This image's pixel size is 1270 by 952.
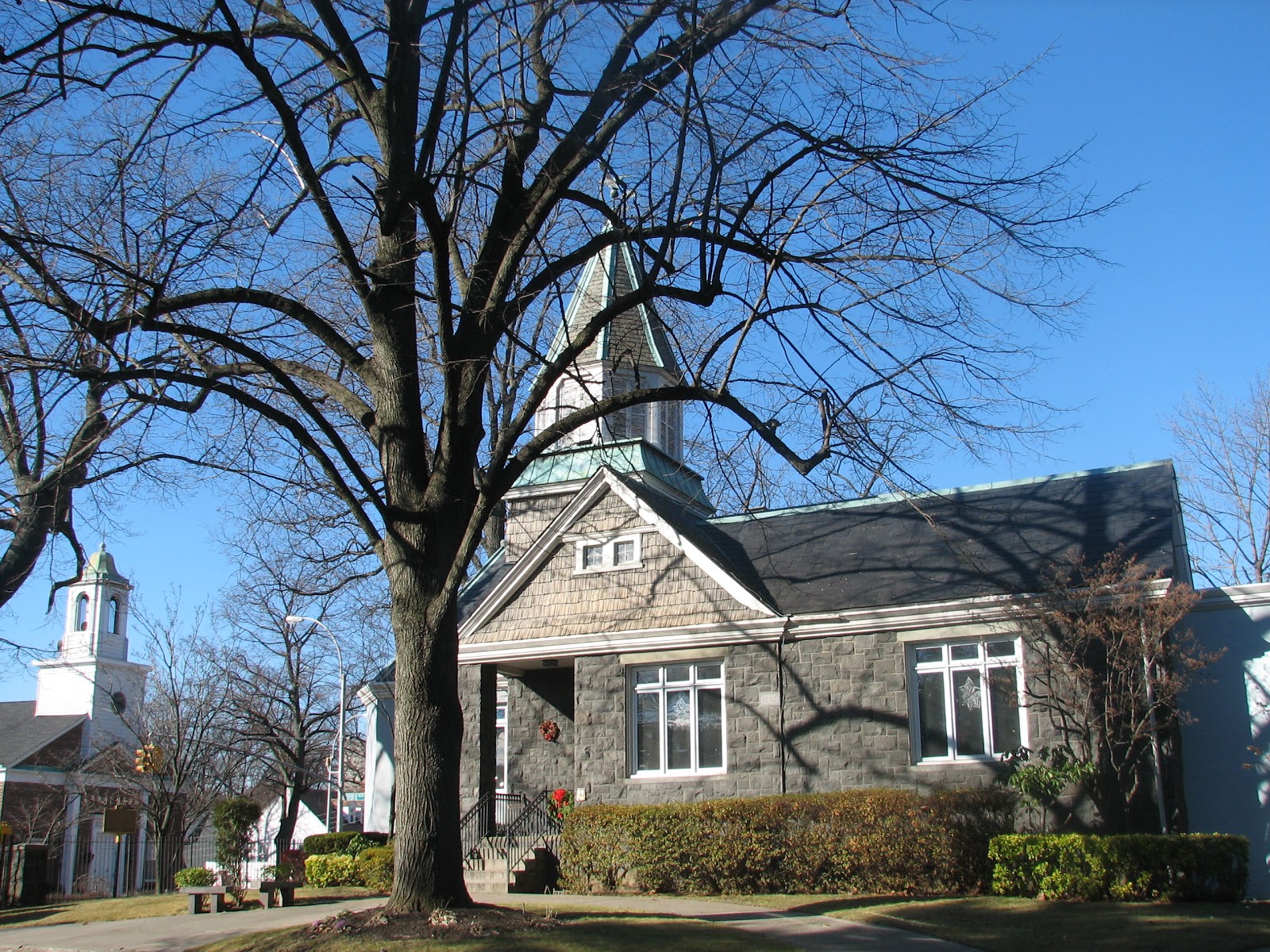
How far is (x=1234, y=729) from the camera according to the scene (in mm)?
15438

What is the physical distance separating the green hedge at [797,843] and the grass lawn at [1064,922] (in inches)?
35.5

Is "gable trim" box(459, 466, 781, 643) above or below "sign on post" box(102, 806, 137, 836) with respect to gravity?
above

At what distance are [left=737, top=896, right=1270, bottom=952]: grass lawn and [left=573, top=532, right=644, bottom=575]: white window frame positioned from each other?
6.95 m

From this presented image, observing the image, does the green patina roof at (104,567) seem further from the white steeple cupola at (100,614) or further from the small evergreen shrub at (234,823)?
the small evergreen shrub at (234,823)

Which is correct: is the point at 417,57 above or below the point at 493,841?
above

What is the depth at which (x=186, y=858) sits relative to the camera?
138 feet

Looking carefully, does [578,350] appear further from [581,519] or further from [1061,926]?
[581,519]

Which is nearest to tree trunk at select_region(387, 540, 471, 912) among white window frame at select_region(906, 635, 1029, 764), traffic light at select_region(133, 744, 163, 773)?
white window frame at select_region(906, 635, 1029, 764)

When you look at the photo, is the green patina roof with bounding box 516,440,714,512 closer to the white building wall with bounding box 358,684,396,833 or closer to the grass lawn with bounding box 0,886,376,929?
the white building wall with bounding box 358,684,396,833

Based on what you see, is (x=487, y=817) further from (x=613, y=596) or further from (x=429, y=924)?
(x=429, y=924)

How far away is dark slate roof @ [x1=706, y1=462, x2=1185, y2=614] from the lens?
55.9ft

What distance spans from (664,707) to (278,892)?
21.4 feet

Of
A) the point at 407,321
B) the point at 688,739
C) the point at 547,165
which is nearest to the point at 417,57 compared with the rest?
the point at 547,165

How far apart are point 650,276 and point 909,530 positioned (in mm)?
10251
